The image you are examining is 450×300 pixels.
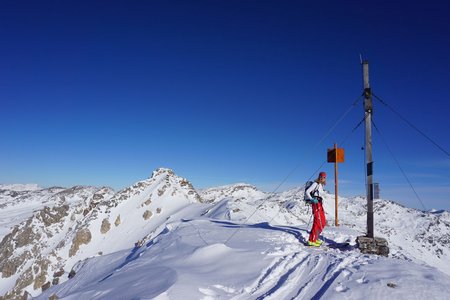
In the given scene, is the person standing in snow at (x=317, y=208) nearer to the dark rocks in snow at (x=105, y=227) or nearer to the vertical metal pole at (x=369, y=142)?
the vertical metal pole at (x=369, y=142)

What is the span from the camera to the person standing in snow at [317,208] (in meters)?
12.5

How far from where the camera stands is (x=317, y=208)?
12.6 m

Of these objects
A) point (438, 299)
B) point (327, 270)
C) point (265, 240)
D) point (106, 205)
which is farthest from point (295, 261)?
point (106, 205)

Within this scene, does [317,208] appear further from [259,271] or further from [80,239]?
[80,239]

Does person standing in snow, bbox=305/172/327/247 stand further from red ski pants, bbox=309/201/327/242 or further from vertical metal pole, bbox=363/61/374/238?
vertical metal pole, bbox=363/61/374/238

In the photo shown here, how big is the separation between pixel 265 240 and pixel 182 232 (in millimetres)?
6410

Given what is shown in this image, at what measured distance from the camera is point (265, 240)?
13.6 m

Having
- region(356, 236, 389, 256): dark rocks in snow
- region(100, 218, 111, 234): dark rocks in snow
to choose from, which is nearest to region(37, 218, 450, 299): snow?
region(356, 236, 389, 256): dark rocks in snow

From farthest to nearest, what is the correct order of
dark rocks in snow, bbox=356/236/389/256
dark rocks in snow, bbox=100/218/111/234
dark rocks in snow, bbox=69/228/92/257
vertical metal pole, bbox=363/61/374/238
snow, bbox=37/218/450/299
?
dark rocks in snow, bbox=100/218/111/234 < dark rocks in snow, bbox=69/228/92/257 < vertical metal pole, bbox=363/61/374/238 < dark rocks in snow, bbox=356/236/389/256 < snow, bbox=37/218/450/299

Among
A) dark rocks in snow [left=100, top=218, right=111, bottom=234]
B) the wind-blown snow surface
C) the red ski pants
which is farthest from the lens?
dark rocks in snow [left=100, top=218, right=111, bottom=234]

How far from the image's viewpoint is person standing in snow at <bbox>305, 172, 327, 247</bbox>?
12500 mm

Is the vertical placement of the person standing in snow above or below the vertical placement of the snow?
above

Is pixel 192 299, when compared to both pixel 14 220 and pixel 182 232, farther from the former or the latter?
pixel 14 220

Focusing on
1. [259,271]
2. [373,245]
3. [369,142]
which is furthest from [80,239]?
[369,142]
